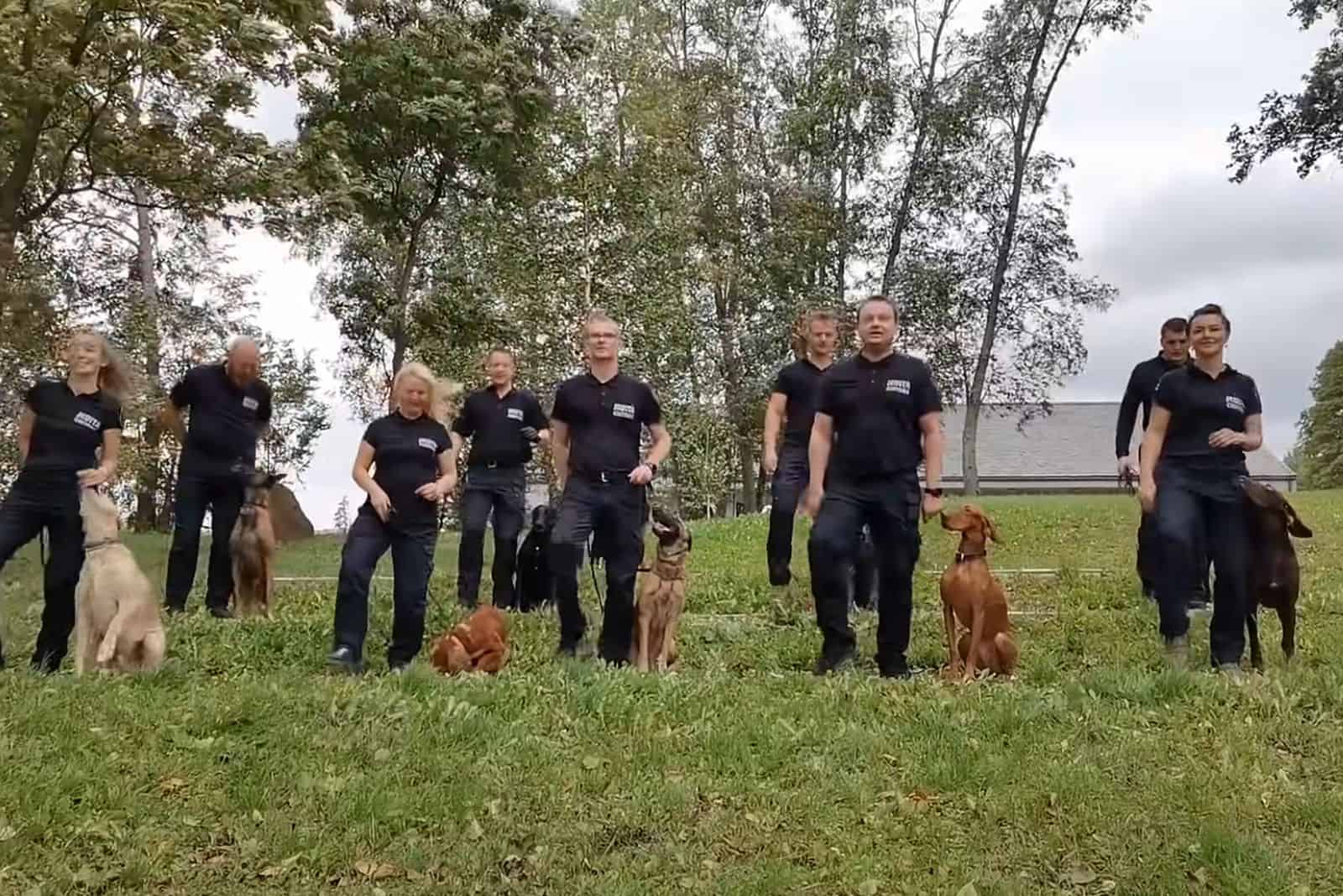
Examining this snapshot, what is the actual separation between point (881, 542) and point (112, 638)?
4030 millimetres

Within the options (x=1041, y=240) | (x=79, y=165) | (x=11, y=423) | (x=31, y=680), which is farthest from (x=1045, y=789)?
(x=1041, y=240)

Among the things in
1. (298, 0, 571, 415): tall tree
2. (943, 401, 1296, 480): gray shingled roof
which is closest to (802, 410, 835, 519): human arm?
(298, 0, 571, 415): tall tree

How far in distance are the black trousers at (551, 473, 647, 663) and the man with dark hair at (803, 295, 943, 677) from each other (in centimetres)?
103

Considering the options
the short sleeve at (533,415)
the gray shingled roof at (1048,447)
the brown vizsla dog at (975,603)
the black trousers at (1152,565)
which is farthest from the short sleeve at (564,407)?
the gray shingled roof at (1048,447)

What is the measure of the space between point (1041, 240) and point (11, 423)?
947 inches

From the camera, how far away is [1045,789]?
15.0ft

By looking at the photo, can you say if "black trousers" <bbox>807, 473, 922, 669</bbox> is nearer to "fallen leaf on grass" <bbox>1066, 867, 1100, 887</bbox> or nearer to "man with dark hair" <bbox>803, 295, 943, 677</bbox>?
"man with dark hair" <bbox>803, 295, 943, 677</bbox>

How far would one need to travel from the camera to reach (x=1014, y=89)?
30.6 m

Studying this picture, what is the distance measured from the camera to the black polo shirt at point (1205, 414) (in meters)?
6.32

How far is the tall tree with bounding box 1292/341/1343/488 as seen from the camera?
164ft

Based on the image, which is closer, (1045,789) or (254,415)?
(1045,789)

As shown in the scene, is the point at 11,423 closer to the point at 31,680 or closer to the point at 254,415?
the point at 254,415

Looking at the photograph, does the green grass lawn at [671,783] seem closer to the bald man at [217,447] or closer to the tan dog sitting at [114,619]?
the tan dog sitting at [114,619]

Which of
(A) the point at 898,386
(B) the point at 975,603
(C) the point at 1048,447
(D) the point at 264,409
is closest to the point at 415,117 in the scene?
(D) the point at 264,409
